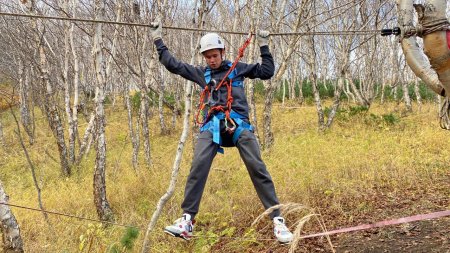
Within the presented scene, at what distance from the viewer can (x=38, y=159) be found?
416 inches

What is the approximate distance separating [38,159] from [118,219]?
660 centimetres

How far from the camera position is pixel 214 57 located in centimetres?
336

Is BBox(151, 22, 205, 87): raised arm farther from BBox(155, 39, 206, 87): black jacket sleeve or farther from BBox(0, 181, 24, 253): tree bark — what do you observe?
BBox(0, 181, 24, 253): tree bark

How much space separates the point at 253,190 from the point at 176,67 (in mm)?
2258

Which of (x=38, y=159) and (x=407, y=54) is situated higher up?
(x=407, y=54)

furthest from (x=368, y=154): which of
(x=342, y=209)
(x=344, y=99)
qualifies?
(x=344, y=99)

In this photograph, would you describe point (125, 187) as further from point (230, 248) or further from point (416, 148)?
point (416, 148)

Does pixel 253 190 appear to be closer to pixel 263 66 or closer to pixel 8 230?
pixel 263 66

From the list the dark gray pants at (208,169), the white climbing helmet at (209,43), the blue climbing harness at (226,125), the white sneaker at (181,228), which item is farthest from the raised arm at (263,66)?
the white sneaker at (181,228)

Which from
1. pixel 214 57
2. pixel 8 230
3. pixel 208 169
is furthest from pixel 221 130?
pixel 8 230

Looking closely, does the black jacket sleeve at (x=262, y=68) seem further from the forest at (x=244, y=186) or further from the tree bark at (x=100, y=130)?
the tree bark at (x=100, y=130)

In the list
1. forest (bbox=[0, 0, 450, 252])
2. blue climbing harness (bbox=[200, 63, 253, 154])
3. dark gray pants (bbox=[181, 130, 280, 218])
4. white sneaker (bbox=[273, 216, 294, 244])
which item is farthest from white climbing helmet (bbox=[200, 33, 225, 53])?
white sneaker (bbox=[273, 216, 294, 244])

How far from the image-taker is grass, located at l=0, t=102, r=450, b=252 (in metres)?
4.21

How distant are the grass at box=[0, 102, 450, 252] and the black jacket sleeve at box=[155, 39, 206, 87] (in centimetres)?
157
